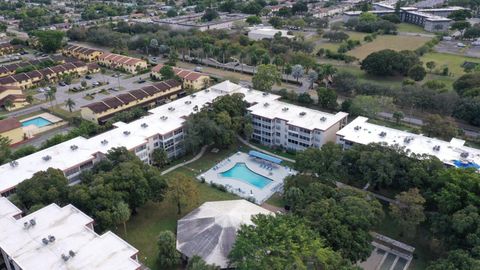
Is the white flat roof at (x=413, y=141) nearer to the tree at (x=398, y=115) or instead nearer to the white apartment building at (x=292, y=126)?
the white apartment building at (x=292, y=126)

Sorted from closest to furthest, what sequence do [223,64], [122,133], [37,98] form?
[122,133]
[37,98]
[223,64]

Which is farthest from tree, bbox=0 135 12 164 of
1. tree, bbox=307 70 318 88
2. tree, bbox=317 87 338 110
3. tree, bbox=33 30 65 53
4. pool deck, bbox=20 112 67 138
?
tree, bbox=33 30 65 53

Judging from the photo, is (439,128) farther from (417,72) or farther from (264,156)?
(417,72)

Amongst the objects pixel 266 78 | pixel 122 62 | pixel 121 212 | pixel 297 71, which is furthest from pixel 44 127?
pixel 297 71

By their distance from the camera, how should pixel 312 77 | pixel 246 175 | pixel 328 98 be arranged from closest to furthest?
1. pixel 246 175
2. pixel 328 98
3. pixel 312 77

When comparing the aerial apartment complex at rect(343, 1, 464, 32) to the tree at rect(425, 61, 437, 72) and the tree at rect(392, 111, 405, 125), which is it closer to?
the tree at rect(425, 61, 437, 72)

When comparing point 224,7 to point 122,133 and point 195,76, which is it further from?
point 122,133

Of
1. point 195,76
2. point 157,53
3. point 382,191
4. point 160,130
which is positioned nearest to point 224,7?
point 157,53

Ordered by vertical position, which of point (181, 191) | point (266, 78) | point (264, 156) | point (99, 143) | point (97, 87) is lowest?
point (264, 156)
